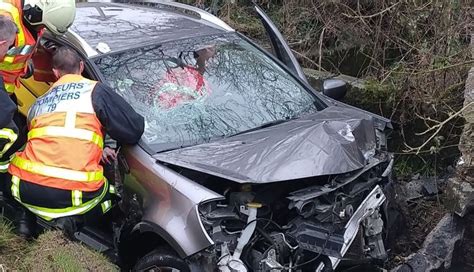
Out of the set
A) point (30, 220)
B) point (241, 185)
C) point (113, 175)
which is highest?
point (241, 185)

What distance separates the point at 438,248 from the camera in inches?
178

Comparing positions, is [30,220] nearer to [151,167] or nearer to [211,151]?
[151,167]

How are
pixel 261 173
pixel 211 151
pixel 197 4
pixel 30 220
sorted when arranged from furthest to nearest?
pixel 197 4 → pixel 30 220 → pixel 211 151 → pixel 261 173

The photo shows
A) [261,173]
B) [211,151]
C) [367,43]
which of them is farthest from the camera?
[367,43]

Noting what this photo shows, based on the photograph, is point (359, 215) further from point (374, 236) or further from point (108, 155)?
point (108, 155)

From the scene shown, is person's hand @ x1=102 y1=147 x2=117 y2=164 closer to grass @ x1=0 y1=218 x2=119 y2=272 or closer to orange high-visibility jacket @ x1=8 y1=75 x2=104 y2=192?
orange high-visibility jacket @ x1=8 y1=75 x2=104 y2=192

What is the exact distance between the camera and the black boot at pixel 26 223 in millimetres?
3850

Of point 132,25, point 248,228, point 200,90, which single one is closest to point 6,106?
point 200,90

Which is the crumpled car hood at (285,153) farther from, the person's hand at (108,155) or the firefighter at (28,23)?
the firefighter at (28,23)

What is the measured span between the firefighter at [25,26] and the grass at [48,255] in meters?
0.51

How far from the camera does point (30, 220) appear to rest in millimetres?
3912

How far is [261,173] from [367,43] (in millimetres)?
3764

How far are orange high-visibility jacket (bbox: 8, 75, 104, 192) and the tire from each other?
0.54 meters

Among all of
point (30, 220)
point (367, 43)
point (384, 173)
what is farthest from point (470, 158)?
point (30, 220)
